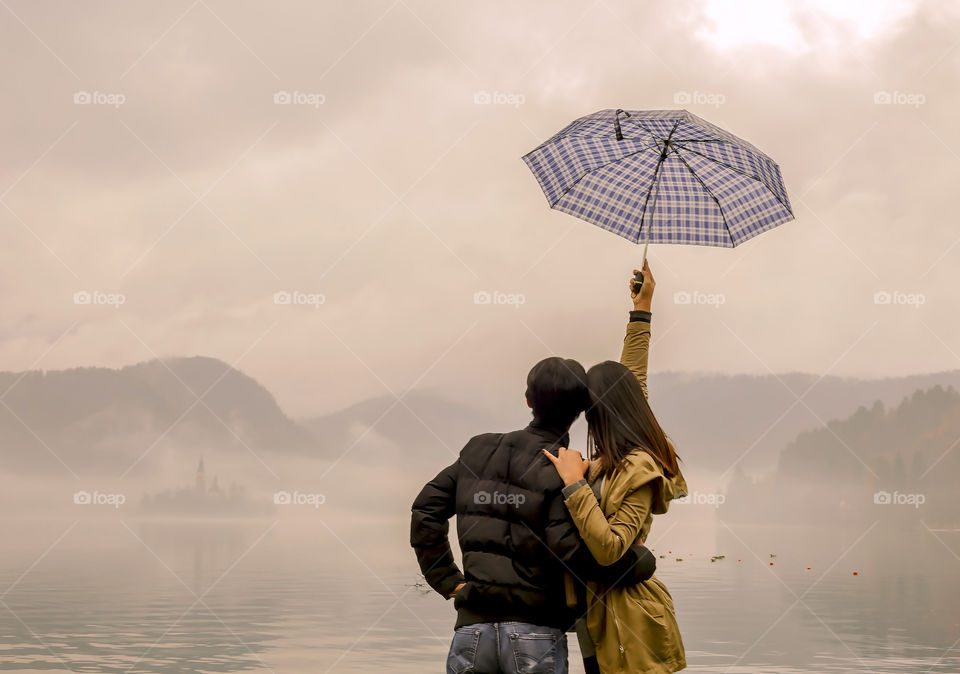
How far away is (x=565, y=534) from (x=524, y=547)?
15 centimetres

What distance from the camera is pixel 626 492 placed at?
3.46m

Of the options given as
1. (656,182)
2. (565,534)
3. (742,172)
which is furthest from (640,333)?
(742,172)

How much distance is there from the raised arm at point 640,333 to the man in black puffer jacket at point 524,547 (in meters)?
0.53

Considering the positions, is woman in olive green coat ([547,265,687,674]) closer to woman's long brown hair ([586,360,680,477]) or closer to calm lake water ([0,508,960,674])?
woman's long brown hair ([586,360,680,477])

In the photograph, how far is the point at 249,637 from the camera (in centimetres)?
1727

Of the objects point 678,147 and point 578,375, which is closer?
point 578,375

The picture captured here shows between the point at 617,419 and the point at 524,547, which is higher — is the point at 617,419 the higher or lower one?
the higher one

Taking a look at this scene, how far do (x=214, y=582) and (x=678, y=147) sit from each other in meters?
29.2

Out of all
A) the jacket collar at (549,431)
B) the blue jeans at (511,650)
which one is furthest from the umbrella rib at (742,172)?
the blue jeans at (511,650)

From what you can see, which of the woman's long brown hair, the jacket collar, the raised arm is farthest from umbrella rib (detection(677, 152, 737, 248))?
the jacket collar

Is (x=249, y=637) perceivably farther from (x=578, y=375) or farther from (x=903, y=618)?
(x=578, y=375)

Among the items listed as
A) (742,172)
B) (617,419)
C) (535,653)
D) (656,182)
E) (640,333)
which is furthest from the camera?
(742,172)

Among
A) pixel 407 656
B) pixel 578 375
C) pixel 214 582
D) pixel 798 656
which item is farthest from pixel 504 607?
pixel 214 582

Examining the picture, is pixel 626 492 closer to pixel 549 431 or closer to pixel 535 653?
pixel 549 431
